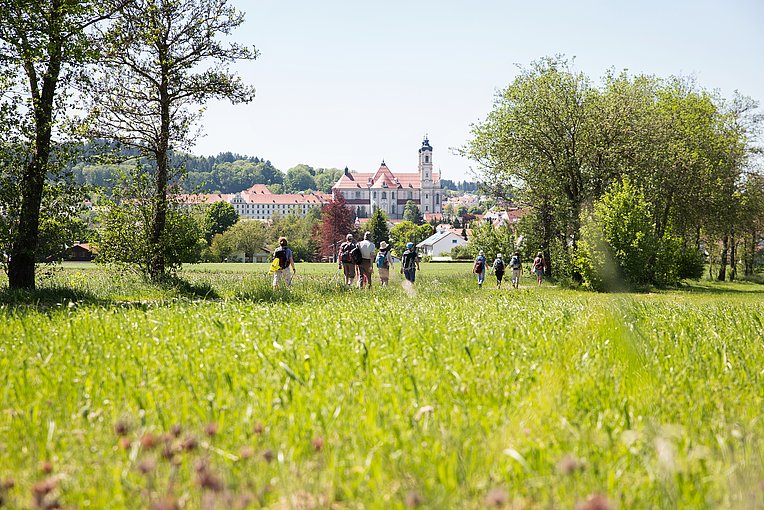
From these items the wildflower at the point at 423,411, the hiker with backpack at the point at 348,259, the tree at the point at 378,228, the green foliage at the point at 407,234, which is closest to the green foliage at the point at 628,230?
the hiker with backpack at the point at 348,259

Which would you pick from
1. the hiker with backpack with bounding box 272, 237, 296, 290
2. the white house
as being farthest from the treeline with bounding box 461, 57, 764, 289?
the white house

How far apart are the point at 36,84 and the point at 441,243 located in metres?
155

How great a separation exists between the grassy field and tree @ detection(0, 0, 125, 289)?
1015 centimetres

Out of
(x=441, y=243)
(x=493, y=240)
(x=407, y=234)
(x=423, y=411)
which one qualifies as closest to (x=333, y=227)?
(x=407, y=234)

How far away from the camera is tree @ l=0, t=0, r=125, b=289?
16188 millimetres

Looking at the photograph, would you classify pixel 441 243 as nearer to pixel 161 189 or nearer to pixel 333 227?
pixel 333 227

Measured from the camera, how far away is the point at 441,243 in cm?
17050

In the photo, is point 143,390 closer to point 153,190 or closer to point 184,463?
point 184,463

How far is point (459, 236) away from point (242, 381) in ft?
559

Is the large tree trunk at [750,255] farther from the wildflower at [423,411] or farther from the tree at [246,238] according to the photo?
the tree at [246,238]

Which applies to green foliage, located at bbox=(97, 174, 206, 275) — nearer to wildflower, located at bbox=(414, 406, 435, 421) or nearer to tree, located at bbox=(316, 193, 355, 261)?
wildflower, located at bbox=(414, 406, 435, 421)

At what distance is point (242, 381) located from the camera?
5.03 m

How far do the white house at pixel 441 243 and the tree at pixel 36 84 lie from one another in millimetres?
149702

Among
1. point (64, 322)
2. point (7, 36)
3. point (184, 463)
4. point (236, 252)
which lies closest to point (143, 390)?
point (184, 463)
